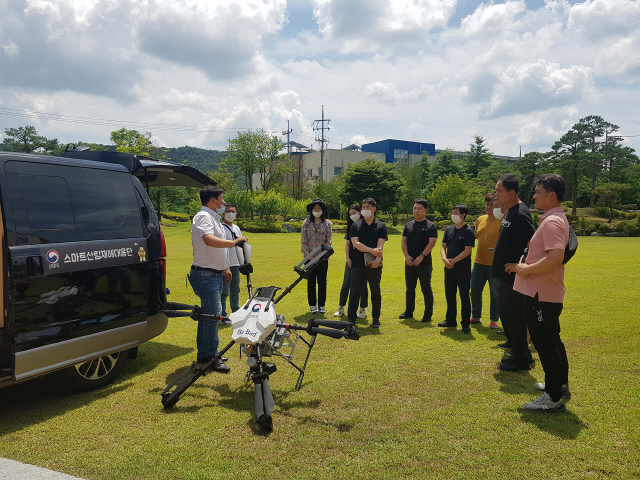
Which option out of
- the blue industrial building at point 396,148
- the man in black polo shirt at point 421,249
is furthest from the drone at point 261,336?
the blue industrial building at point 396,148

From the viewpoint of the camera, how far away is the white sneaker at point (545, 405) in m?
3.80

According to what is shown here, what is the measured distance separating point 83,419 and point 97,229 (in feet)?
5.72

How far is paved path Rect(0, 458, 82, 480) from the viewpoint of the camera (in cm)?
288

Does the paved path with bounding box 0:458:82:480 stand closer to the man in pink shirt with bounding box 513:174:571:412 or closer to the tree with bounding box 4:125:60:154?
the man in pink shirt with bounding box 513:174:571:412

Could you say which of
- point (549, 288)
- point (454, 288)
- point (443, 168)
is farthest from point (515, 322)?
point (443, 168)

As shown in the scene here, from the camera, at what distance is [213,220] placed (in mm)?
4949

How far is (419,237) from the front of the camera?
7.30 metres

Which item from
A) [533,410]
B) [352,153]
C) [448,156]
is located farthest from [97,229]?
[352,153]

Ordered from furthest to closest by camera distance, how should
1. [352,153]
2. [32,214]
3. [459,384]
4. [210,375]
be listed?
[352,153] → [210,375] → [459,384] → [32,214]

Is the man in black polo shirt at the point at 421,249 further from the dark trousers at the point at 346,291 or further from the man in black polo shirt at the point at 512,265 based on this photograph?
the man in black polo shirt at the point at 512,265

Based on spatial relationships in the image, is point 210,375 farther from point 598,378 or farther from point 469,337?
point 598,378

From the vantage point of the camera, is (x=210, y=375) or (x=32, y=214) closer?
(x=32, y=214)

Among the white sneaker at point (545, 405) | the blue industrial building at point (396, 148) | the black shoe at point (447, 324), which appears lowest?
the black shoe at point (447, 324)

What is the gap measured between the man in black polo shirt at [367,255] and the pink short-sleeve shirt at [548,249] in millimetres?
3019
